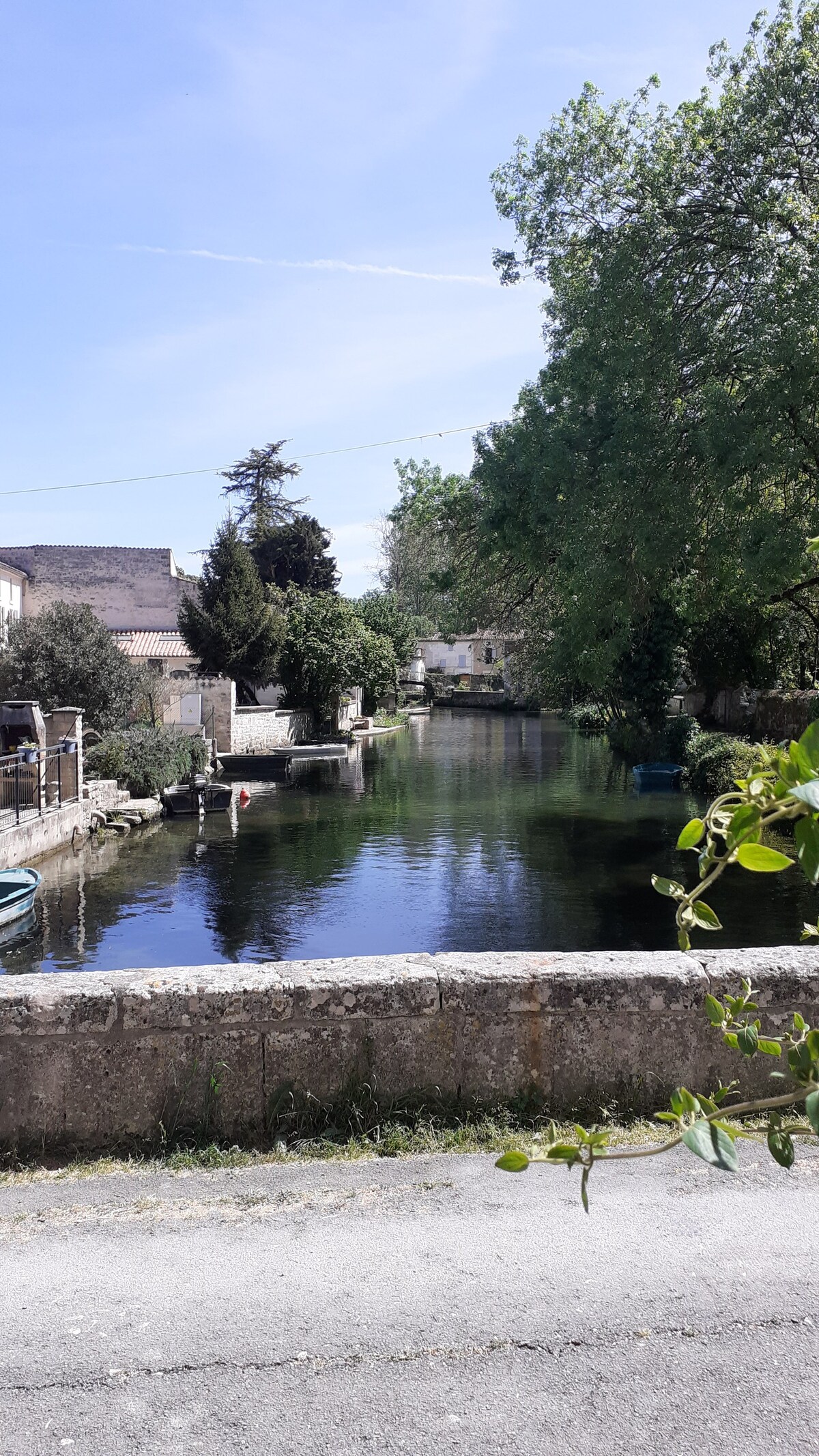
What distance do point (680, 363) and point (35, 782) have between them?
1364 cm

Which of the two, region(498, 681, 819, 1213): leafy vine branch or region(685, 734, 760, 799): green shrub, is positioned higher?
region(498, 681, 819, 1213): leafy vine branch

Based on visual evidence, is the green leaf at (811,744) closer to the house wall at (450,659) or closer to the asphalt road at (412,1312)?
the asphalt road at (412,1312)

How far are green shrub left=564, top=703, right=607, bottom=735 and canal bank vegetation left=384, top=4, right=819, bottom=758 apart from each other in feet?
104

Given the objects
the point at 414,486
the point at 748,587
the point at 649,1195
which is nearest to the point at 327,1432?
the point at 649,1195

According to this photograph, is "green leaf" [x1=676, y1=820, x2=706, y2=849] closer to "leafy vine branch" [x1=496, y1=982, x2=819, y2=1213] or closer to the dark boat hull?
"leafy vine branch" [x1=496, y1=982, x2=819, y2=1213]

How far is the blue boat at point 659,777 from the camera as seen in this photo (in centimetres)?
2775

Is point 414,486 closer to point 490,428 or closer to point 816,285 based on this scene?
point 490,428

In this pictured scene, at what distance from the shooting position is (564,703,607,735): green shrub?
48812 millimetres

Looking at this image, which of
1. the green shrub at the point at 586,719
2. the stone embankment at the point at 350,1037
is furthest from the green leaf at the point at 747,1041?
the green shrub at the point at 586,719

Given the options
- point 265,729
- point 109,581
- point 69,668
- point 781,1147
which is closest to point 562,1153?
point 781,1147

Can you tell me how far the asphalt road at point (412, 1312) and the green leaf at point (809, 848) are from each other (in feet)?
6.26

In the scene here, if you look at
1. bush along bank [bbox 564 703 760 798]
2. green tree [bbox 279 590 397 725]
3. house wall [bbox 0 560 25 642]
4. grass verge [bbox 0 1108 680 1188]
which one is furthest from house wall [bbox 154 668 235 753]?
grass verge [bbox 0 1108 680 1188]

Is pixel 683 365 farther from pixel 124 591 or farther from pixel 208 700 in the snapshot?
pixel 124 591

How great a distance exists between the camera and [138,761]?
26656 mm
